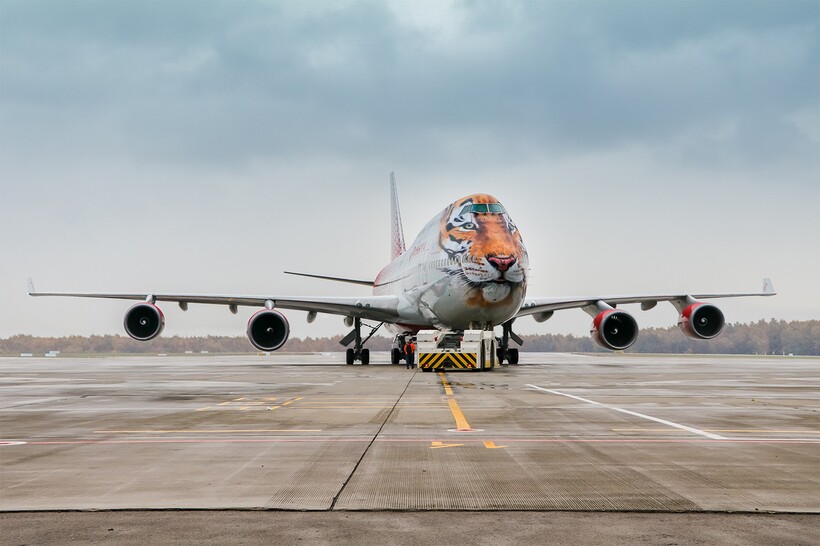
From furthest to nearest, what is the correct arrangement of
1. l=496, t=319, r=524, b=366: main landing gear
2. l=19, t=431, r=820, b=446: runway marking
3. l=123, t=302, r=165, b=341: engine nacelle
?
l=496, t=319, r=524, b=366: main landing gear
l=123, t=302, r=165, b=341: engine nacelle
l=19, t=431, r=820, b=446: runway marking

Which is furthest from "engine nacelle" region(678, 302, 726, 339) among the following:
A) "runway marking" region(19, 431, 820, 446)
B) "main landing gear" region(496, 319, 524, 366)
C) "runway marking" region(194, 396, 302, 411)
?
"runway marking" region(19, 431, 820, 446)

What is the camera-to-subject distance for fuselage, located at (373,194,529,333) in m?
28.0

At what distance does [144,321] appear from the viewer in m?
33.6

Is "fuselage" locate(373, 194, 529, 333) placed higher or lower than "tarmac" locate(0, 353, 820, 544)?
higher

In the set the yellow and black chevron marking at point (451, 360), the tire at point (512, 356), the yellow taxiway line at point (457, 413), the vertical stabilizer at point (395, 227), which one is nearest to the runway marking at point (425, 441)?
the yellow taxiway line at point (457, 413)

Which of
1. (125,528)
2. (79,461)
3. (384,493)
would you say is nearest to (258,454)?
(79,461)

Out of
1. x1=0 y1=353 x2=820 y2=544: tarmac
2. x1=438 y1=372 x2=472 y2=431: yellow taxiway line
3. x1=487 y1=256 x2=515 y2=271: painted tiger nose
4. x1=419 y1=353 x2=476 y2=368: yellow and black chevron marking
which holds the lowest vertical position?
x1=0 y1=353 x2=820 y2=544: tarmac

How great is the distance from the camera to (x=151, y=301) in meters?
34.0

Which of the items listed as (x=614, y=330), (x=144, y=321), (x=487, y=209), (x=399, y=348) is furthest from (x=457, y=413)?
(x=399, y=348)

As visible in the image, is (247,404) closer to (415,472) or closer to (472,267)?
(415,472)

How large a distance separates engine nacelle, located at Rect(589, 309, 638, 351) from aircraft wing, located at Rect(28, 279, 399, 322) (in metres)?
9.19

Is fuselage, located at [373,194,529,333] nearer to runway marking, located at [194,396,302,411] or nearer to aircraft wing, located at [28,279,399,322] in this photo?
aircraft wing, located at [28,279,399,322]

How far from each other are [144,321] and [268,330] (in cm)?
566

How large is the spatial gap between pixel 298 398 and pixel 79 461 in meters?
8.25
